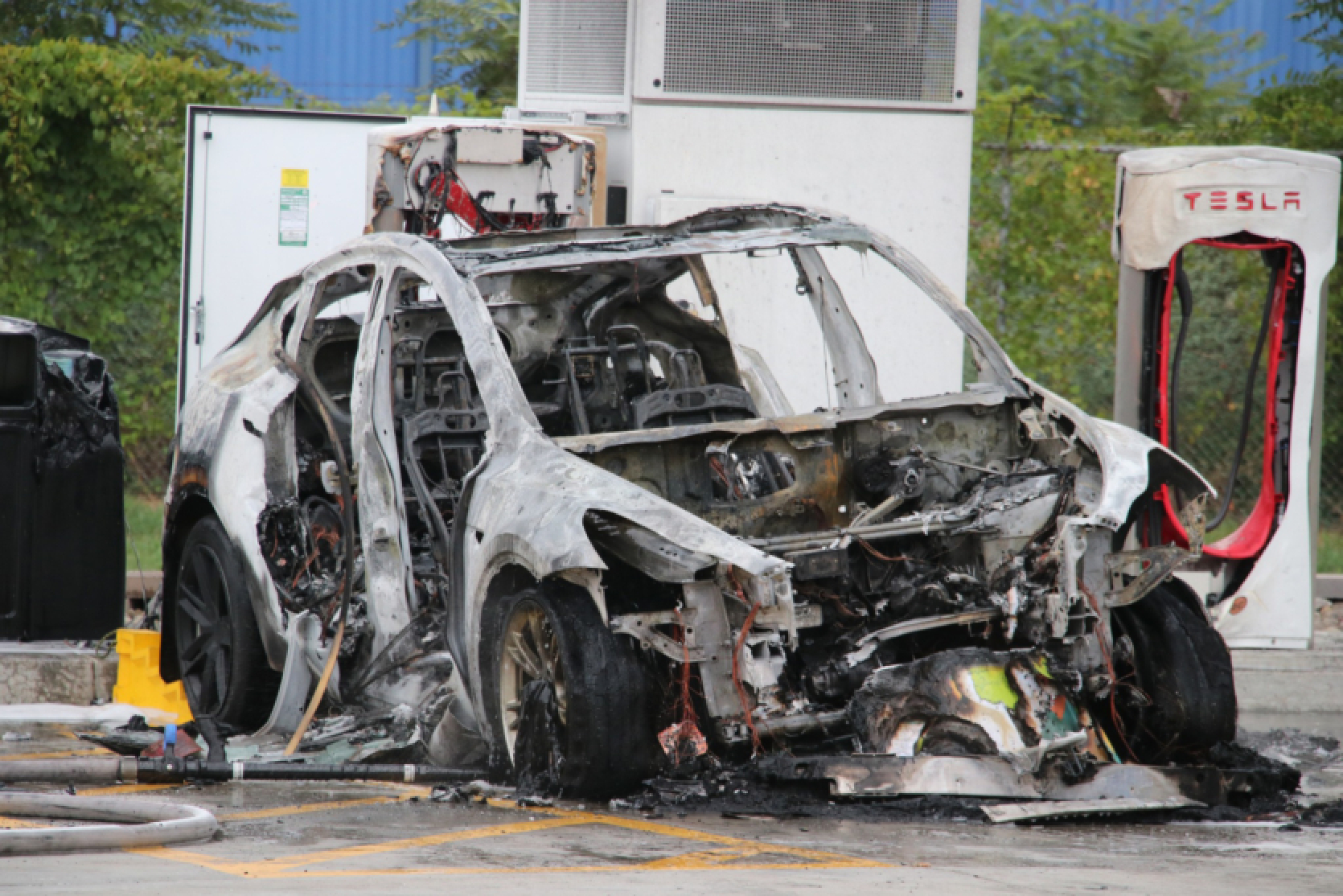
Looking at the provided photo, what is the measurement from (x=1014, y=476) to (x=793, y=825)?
1.54 m

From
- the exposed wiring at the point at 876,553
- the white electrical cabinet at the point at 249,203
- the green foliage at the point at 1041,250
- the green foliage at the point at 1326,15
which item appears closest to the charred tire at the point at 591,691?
the exposed wiring at the point at 876,553

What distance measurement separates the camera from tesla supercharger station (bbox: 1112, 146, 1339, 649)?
8961 millimetres

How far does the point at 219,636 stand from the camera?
23.3 ft

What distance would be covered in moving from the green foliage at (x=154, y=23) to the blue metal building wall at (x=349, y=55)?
0.65 metres

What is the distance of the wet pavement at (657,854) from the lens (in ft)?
14.0

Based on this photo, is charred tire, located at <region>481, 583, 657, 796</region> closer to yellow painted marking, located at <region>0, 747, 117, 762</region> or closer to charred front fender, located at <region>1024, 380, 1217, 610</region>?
charred front fender, located at <region>1024, 380, 1217, 610</region>

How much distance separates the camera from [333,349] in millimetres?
7402

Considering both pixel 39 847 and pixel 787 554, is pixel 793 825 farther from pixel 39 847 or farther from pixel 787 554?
pixel 39 847

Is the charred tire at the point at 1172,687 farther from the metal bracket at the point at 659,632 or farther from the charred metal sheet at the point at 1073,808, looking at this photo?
the metal bracket at the point at 659,632

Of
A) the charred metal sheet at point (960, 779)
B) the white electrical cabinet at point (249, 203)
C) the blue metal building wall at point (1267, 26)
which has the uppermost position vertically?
the blue metal building wall at point (1267, 26)

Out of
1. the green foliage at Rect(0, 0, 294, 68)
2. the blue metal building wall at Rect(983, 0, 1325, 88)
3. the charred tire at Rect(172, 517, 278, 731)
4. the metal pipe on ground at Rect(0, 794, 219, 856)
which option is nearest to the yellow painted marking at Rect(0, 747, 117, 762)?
the charred tire at Rect(172, 517, 278, 731)

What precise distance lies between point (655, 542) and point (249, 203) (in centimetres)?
620

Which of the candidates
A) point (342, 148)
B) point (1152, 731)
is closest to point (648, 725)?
point (1152, 731)

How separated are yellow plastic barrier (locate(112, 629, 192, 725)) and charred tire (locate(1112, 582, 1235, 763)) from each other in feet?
13.6
